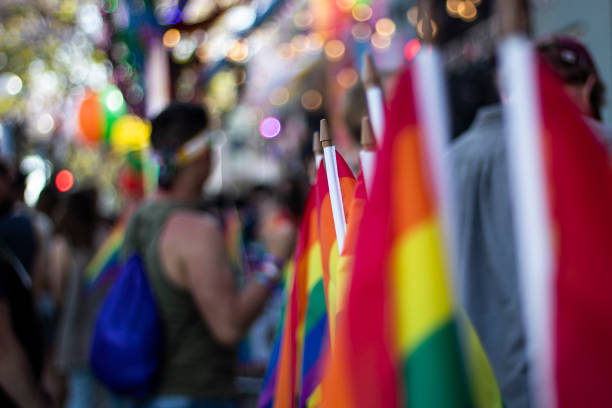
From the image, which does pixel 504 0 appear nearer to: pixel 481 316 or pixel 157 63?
pixel 481 316

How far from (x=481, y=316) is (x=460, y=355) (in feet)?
4.28

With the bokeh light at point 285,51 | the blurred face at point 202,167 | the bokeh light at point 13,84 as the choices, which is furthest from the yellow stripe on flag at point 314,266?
the bokeh light at point 285,51

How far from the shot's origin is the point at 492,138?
224 centimetres

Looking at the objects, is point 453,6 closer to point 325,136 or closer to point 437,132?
point 325,136

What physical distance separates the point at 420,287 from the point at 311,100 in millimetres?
17205

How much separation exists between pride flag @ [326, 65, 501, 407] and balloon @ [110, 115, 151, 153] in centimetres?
655

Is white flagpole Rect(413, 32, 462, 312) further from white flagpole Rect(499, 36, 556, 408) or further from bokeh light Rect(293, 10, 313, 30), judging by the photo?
bokeh light Rect(293, 10, 313, 30)

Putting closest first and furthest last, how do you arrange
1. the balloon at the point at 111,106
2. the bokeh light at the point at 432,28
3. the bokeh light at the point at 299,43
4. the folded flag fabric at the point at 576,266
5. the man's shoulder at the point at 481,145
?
the folded flag fabric at the point at 576,266 → the bokeh light at the point at 432,28 → the man's shoulder at the point at 481,145 → the balloon at the point at 111,106 → the bokeh light at the point at 299,43

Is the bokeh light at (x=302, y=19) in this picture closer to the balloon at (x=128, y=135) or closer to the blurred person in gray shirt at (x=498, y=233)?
the balloon at (x=128, y=135)

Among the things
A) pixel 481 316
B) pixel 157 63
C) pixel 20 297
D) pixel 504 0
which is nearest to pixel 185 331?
pixel 20 297

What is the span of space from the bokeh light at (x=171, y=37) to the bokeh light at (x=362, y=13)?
357 cm

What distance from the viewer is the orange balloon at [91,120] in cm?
708

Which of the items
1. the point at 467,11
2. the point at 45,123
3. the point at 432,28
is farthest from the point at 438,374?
the point at 45,123

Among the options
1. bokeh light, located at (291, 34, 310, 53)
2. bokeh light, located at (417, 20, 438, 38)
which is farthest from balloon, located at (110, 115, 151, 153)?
bokeh light, located at (417, 20, 438, 38)
